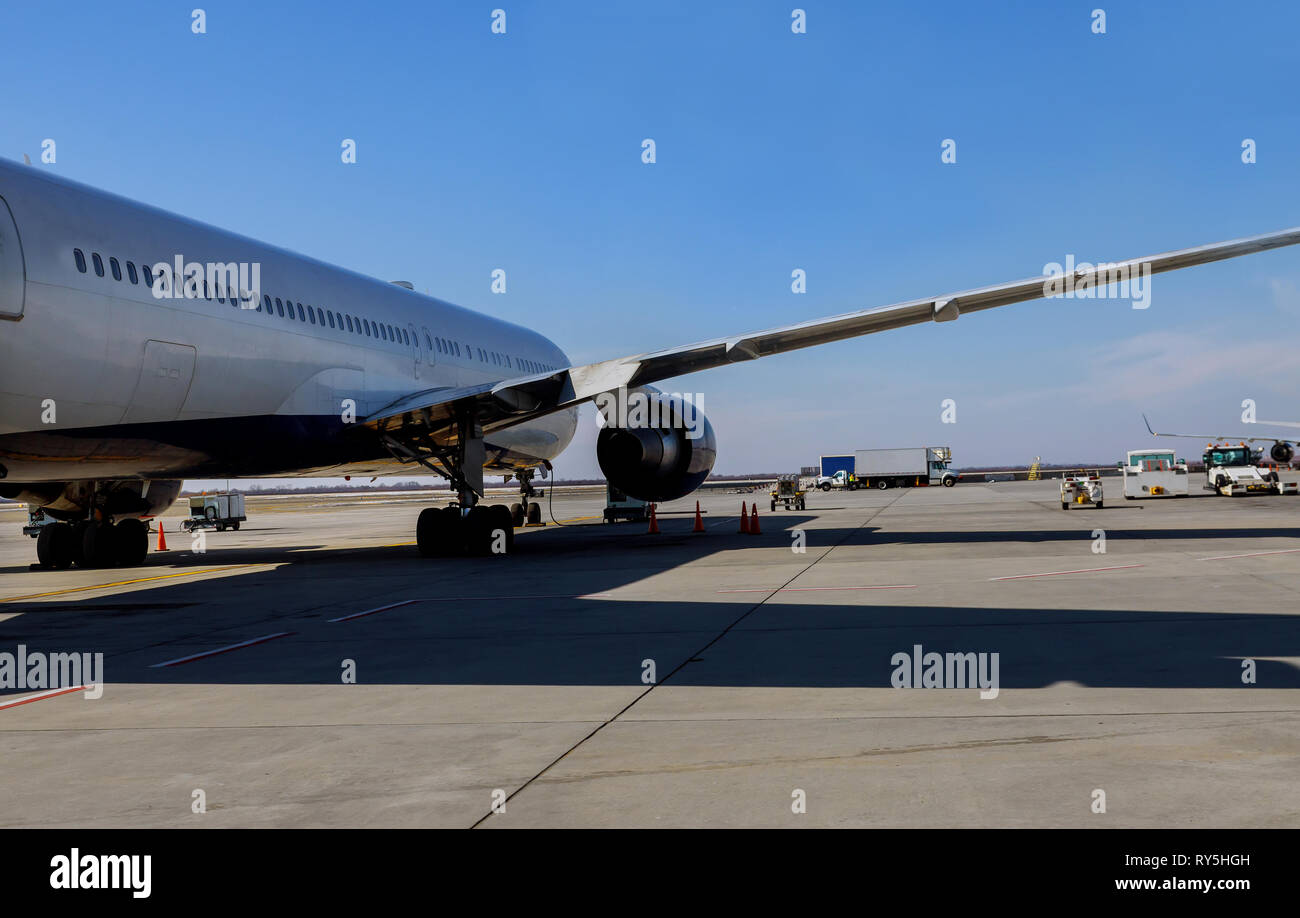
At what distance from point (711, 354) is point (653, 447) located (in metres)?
4.20

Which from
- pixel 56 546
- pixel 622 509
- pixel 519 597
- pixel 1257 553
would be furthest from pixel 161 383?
pixel 622 509

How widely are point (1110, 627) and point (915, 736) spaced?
3.58 metres

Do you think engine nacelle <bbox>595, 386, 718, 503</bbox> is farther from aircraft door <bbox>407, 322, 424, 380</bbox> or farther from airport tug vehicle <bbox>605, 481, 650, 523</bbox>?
airport tug vehicle <bbox>605, 481, 650, 523</bbox>

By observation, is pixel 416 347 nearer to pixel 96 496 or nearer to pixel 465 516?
pixel 465 516

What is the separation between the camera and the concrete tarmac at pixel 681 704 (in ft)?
12.6

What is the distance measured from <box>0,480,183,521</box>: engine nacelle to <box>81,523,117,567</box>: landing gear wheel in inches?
11.3

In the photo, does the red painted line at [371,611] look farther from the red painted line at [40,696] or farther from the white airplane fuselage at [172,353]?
the white airplane fuselage at [172,353]

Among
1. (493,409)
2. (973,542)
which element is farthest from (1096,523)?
(493,409)

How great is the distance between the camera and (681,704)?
220 inches

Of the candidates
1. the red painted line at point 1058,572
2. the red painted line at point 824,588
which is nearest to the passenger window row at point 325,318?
the red painted line at point 824,588

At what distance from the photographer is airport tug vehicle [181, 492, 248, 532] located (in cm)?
3475

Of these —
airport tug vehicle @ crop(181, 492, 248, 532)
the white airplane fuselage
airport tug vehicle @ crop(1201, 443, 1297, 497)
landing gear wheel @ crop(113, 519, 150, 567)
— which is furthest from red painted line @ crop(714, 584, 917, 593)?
airport tug vehicle @ crop(1201, 443, 1297, 497)

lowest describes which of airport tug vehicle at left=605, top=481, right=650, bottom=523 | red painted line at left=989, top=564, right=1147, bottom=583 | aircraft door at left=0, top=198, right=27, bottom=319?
red painted line at left=989, top=564, right=1147, bottom=583
